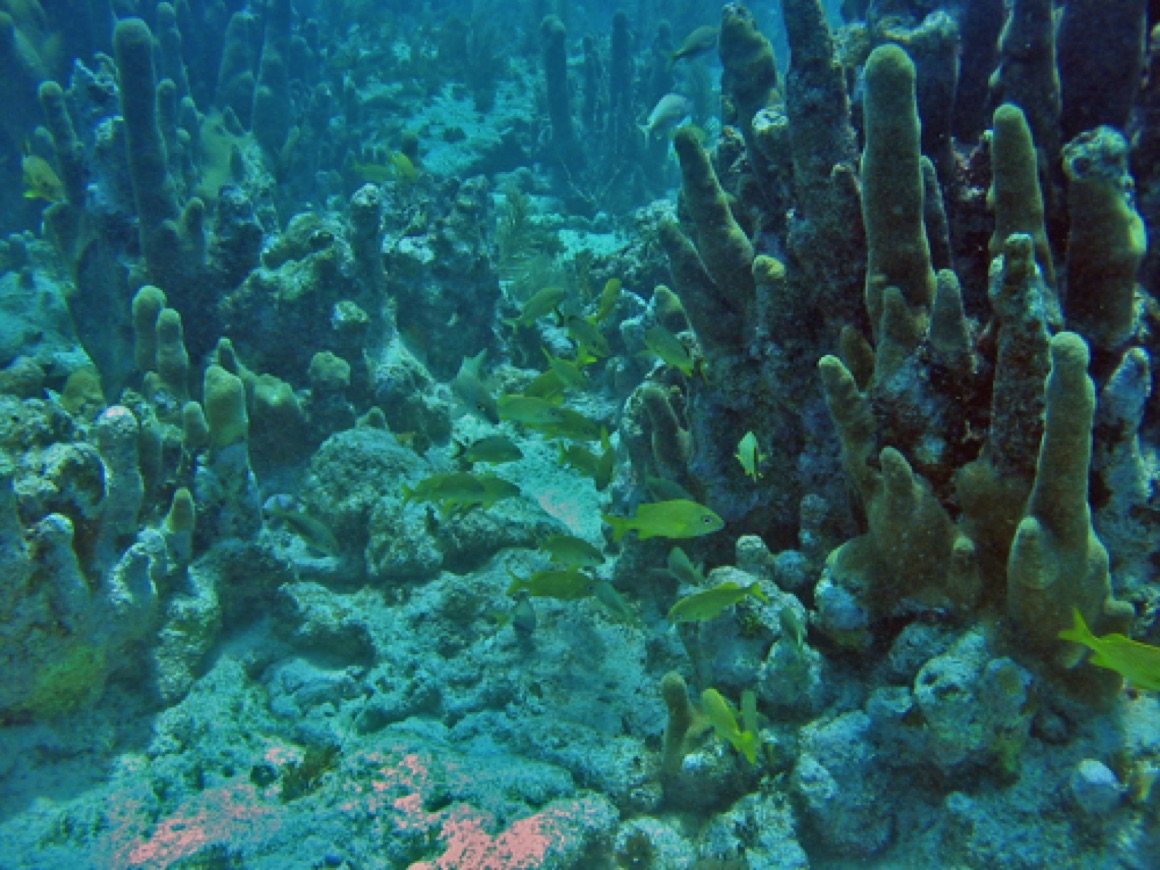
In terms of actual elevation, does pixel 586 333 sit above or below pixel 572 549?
above

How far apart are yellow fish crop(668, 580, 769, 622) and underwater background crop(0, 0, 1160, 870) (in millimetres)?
19

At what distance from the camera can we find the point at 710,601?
122 inches

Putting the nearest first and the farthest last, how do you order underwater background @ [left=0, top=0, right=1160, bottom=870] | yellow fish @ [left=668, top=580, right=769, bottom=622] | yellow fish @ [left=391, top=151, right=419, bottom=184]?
underwater background @ [left=0, top=0, right=1160, bottom=870], yellow fish @ [left=668, top=580, right=769, bottom=622], yellow fish @ [left=391, top=151, right=419, bottom=184]

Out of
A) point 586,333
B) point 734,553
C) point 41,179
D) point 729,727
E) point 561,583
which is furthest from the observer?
point 41,179

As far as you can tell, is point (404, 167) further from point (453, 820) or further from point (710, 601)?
point (453, 820)

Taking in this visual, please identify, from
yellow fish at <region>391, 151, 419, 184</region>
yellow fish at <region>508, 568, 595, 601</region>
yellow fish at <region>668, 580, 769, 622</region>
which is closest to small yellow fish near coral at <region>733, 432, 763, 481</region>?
yellow fish at <region>668, 580, 769, 622</region>

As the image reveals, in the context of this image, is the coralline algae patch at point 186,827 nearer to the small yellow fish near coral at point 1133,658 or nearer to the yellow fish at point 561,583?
the yellow fish at point 561,583

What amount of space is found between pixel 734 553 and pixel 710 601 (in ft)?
4.32

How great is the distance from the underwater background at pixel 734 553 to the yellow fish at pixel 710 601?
0.06 feet

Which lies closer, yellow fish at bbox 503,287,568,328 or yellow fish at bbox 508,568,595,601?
yellow fish at bbox 508,568,595,601

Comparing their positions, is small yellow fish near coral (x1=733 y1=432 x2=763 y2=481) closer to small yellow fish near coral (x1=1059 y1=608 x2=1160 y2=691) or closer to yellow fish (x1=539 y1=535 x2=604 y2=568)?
yellow fish (x1=539 y1=535 x2=604 y2=568)

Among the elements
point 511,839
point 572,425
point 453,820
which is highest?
point 572,425

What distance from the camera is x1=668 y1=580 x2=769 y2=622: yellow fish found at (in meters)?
3.05

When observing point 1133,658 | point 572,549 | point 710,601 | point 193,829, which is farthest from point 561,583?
point 1133,658
